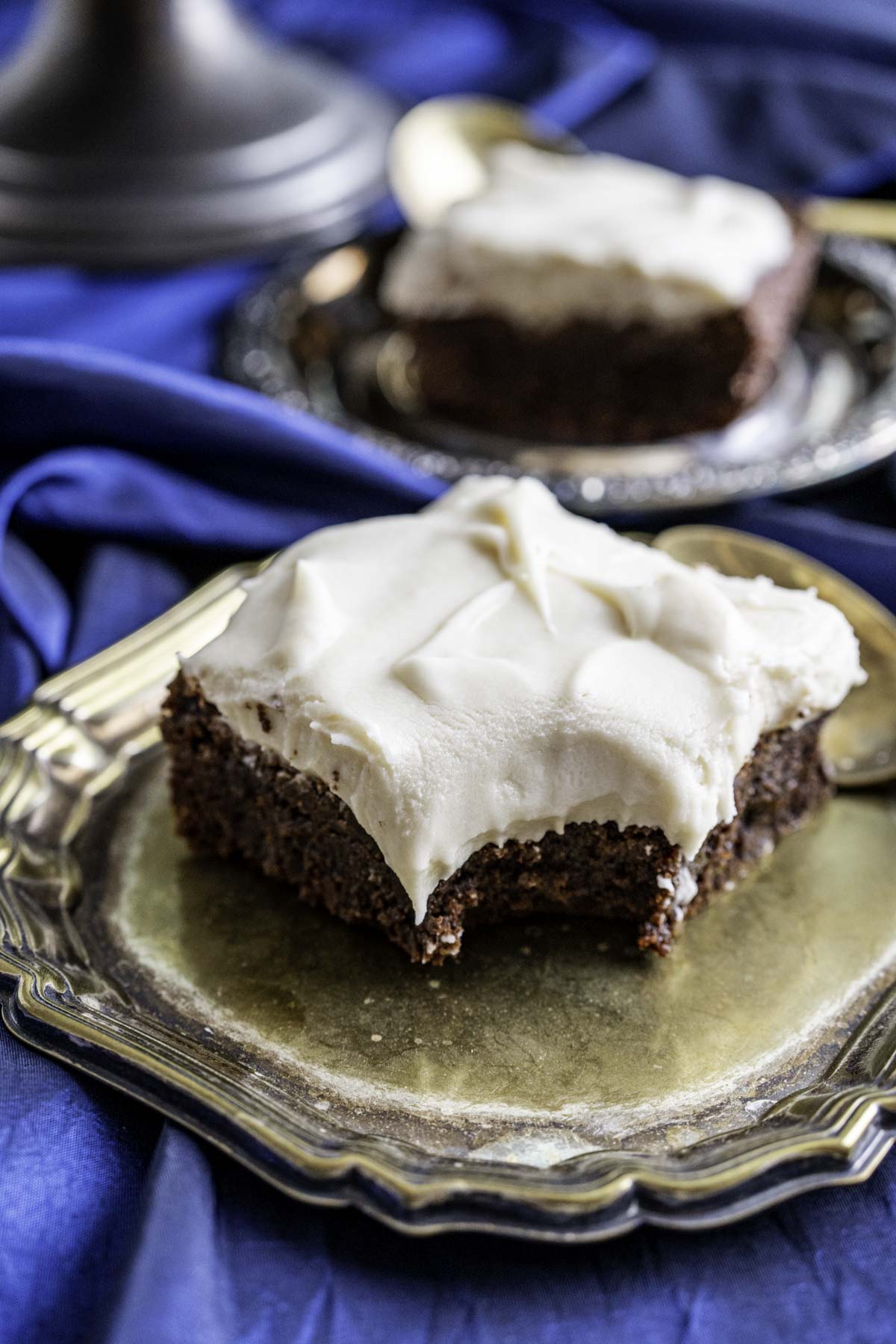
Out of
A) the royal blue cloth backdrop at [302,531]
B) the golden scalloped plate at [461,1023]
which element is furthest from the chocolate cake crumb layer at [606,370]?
the golden scalloped plate at [461,1023]

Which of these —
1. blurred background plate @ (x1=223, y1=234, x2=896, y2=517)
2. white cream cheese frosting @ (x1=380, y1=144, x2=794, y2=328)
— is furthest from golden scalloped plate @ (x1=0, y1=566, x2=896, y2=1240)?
white cream cheese frosting @ (x1=380, y1=144, x2=794, y2=328)

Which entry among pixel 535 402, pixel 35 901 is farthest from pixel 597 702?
pixel 535 402

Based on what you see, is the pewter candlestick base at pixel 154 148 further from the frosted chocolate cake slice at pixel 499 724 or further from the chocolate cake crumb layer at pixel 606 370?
the frosted chocolate cake slice at pixel 499 724

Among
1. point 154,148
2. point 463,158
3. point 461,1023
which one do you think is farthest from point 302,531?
point 463,158

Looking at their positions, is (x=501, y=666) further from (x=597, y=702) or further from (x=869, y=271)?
(x=869, y=271)

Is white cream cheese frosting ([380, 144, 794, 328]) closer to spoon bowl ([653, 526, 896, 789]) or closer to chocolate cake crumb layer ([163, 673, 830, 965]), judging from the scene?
spoon bowl ([653, 526, 896, 789])

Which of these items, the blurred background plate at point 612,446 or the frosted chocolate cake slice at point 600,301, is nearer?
the blurred background plate at point 612,446

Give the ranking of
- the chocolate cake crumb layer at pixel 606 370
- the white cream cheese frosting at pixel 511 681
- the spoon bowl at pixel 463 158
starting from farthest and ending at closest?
1. the spoon bowl at pixel 463 158
2. the chocolate cake crumb layer at pixel 606 370
3. the white cream cheese frosting at pixel 511 681
